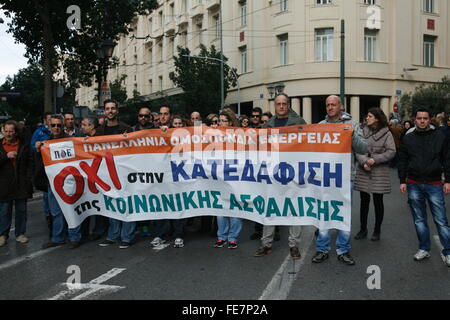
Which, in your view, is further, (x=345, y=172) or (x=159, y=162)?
(x=159, y=162)

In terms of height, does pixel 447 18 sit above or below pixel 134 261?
above

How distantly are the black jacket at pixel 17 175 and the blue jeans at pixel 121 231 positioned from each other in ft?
4.46

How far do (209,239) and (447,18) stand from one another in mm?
29149

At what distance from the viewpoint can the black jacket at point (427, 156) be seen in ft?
17.5

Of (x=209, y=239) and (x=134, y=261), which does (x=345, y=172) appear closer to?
(x=209, y=239)

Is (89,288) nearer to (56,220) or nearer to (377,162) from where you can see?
(56,220)

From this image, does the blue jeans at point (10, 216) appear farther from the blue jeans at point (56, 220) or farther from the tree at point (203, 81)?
the tree at point (203, 81)

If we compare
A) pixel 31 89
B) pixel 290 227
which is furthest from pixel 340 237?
pixel 31 89

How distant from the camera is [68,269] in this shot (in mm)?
5305

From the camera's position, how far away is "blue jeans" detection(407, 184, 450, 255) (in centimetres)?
536

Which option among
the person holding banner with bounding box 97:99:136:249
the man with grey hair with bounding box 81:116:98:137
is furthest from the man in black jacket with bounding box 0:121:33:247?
the person holding banner with bounding box 97:99:136:249

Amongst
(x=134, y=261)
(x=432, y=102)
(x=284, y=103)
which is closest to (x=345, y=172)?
(x=284, y=103)

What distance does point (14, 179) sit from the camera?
666cm

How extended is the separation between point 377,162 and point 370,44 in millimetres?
23857
